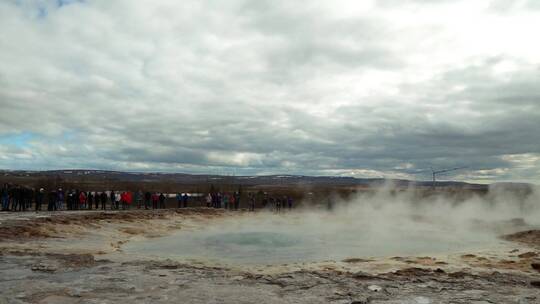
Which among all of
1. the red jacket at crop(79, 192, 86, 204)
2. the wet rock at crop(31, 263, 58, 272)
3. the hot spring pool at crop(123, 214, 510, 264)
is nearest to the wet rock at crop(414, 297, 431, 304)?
the hot spring pool at crop(123, 214, 510, 264)

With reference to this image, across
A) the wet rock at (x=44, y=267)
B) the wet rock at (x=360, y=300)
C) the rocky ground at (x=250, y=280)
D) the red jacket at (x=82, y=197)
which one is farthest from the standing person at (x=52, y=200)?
the wet rock at (x=360, y=300)

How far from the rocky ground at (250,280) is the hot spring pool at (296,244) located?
1.36 metres

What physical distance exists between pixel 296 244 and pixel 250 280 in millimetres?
5879

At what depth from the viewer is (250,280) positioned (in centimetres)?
689

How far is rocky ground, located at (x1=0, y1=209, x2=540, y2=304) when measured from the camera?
5750 mm

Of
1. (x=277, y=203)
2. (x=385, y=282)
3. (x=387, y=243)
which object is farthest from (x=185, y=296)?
(x=277, y=203)

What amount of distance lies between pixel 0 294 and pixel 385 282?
518 centimetres

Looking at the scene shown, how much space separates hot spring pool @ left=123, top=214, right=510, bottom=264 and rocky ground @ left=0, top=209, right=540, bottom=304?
4.46 feet

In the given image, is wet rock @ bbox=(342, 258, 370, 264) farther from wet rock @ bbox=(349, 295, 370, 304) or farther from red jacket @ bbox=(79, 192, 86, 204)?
red jacket @ bbox=(79, 192, 86, 204)

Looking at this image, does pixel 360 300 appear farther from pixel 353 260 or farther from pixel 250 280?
pixel 353 260

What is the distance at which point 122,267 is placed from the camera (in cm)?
772

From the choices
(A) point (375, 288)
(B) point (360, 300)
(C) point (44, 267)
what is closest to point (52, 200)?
(C) point (44, 267)

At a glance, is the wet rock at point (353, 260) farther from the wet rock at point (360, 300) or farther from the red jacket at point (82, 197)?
the red jacket at point (82, 197)

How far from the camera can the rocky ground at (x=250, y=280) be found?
18.9 ft
